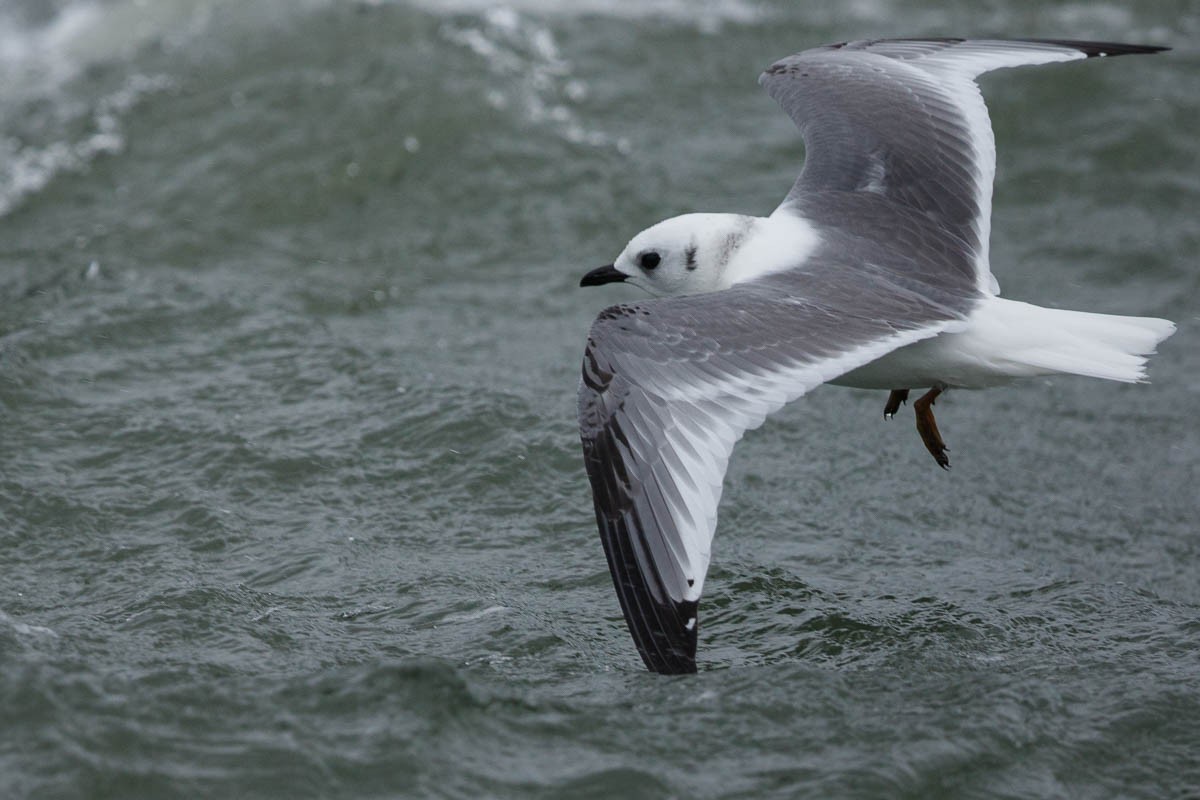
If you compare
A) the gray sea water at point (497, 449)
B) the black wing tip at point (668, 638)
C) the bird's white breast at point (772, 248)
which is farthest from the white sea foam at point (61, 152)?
the black wing tip at point (668, 638)

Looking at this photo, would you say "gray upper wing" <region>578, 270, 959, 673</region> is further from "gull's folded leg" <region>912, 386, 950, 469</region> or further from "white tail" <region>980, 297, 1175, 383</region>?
"gull's folded leg" <region>912, 386, 950, 469</region>

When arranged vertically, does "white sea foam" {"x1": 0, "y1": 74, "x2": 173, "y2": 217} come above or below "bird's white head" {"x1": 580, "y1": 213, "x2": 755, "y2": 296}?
below

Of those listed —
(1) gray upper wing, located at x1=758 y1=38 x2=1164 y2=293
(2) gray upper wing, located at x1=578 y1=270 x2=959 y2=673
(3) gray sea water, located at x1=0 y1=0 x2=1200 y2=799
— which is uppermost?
(1) gray upper wing, located at x1=758 y1=38 x2=1164 y2=293

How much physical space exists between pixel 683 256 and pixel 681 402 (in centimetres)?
119

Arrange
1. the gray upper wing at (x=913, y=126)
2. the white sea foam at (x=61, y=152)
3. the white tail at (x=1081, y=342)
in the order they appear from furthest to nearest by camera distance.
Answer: the white sea foam at (x=61, y=152) → the gray upper wing at (x=913, y=126) → the white tail at (x=1081, y=342)

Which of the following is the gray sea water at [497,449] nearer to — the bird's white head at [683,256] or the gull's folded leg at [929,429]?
the gull's folded leg at [929,429]

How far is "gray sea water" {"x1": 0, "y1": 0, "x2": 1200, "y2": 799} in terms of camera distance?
10.9 feet

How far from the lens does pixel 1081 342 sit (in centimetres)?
401

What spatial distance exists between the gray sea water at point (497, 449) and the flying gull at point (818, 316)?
0.40m

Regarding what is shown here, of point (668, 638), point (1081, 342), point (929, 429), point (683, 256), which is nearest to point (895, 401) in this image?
point (929, 429)

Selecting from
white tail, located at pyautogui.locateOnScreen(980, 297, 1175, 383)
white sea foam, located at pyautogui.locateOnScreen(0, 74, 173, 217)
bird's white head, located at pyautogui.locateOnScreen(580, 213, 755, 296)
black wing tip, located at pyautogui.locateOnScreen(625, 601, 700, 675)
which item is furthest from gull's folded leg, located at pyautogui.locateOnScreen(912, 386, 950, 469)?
white sea foam, located at pyautogui.locateOnScreen(0, 74, 173, 217)

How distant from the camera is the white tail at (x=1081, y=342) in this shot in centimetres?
389

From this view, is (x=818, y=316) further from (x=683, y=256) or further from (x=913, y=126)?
(x=913, y=126)

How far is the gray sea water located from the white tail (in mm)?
727
